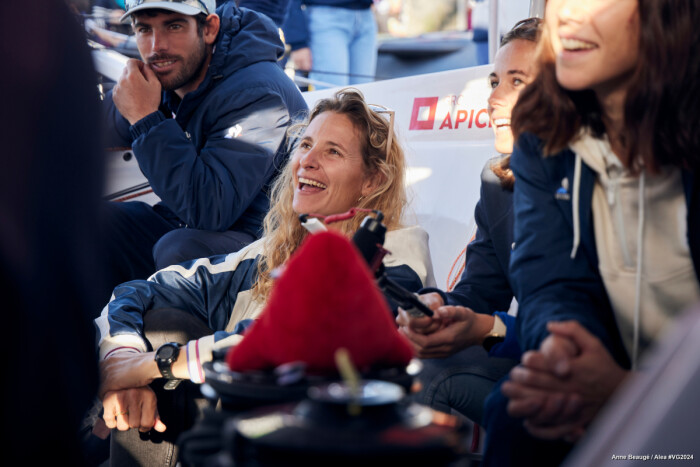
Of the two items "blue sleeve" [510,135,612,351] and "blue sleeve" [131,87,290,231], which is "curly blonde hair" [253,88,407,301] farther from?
"blue sleeve" [510,135,612,351]

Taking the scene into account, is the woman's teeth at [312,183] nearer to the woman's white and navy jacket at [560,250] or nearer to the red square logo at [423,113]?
the woman's white and navy jacket at [560,250]

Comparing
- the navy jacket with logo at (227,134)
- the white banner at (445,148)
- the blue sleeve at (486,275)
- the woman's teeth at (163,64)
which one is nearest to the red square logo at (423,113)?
the white banner at (445,148)

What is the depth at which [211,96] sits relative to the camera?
320 centimetres

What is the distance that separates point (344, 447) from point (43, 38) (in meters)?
0.77

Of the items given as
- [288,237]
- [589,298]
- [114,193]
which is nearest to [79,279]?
[589,298]

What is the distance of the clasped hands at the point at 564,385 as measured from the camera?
1.25 meters

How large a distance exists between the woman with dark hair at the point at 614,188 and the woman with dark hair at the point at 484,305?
0.90ft

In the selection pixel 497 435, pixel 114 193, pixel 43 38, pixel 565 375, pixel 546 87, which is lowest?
pixel 114 193

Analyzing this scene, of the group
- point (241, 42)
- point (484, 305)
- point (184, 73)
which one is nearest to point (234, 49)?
point (241, 42)

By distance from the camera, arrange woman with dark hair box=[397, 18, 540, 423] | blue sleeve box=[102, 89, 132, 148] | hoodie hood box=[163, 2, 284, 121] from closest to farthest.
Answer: woman with dark hair box=[397, 18, 540, 423] → hoodie hood box=[163, 2, 284, 121] → blue sleeve box=[102, 89, 132, 148]

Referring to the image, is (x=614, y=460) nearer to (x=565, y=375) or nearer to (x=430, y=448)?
(x=430, y=448)

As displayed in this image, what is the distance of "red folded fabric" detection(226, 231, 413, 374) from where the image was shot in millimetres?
1022

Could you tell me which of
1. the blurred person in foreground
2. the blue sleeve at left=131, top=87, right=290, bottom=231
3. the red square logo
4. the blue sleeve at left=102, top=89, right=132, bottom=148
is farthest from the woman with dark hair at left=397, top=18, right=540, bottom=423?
the blue sleeve at left=102, top=89, right=132, bottom=148

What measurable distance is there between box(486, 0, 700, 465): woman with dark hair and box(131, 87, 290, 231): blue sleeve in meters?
1.68
